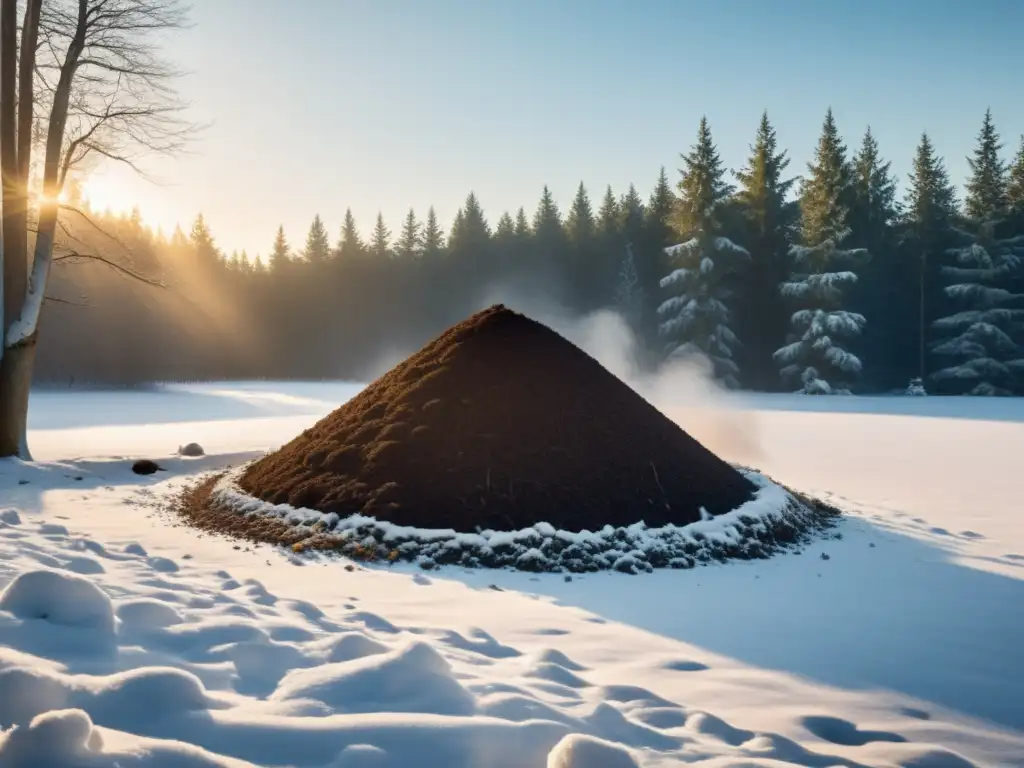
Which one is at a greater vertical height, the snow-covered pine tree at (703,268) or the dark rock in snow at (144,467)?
the snow-covered pine tree at (703,268)

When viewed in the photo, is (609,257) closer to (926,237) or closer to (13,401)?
(926,237)

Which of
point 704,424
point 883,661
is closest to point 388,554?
point 883,661

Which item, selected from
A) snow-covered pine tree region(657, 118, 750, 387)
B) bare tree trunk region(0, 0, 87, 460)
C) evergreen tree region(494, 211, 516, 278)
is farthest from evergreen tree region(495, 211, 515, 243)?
bare tree trunk region(0, 0, 87, 460)

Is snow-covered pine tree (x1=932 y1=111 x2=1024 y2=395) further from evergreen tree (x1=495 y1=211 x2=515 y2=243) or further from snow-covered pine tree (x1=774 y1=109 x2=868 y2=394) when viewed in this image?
evergreen tree (x1=495 y1=211 x2=515 y2=243)

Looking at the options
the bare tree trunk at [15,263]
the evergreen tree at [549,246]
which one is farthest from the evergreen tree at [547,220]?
the bare tree trunk at [15,263]

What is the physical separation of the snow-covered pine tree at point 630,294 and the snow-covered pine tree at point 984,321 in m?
16.0

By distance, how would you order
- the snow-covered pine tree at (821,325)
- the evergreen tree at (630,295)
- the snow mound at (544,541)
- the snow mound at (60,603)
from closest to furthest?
Result: the snow mound at (60,603) < the snow mound at (544,541) < the snow-covered pine tree at (821,325) < the evergreen tree at (630,295)

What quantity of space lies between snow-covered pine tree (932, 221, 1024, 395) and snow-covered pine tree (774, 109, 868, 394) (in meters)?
4.50

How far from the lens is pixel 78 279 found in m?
41.9

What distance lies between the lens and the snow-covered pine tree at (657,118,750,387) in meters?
36.2

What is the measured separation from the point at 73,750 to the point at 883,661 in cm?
399

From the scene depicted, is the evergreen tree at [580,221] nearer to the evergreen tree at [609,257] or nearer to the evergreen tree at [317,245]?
the evergreen tree at [609,257]

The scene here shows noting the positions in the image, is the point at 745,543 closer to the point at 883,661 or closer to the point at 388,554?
the point at 883,661

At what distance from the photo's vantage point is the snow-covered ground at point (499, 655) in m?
2.65
